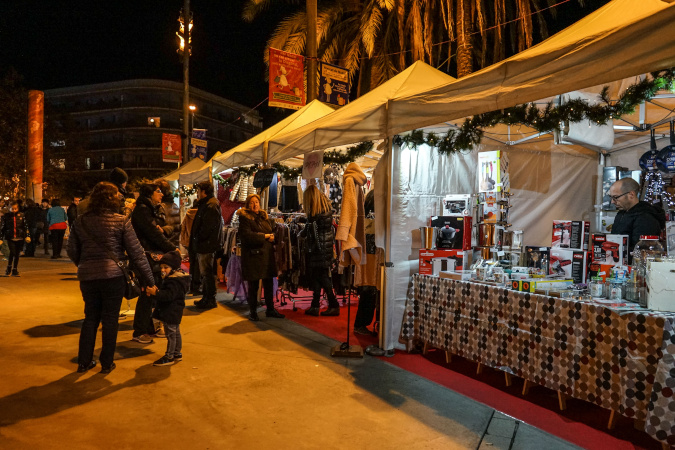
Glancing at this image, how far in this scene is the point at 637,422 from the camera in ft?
10.9

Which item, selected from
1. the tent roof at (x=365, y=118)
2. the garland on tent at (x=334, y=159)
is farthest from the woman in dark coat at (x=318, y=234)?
the garland on tent at (x=334, y=159)

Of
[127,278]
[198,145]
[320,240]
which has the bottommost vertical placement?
[127,278]

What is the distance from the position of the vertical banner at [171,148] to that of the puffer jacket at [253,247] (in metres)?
14.4

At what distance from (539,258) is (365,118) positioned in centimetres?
236

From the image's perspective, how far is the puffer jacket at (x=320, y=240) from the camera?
23.0ft

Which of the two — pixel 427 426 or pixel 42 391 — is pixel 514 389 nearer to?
pixel 427 426

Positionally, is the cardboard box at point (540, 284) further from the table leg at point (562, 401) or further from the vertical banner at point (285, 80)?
the vertical banner at point (285, 80)

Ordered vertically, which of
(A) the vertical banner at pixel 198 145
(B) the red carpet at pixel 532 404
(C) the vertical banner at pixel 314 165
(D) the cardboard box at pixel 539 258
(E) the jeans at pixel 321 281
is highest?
(A) the vertical banner at pixel 198 145

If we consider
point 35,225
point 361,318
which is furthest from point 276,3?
point 361,318

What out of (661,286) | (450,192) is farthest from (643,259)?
(450,192)

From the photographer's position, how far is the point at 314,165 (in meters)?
7.20

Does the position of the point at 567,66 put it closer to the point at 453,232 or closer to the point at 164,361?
the point at 453,232

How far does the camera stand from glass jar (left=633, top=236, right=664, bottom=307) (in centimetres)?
341

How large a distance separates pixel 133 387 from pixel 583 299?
3.89m
